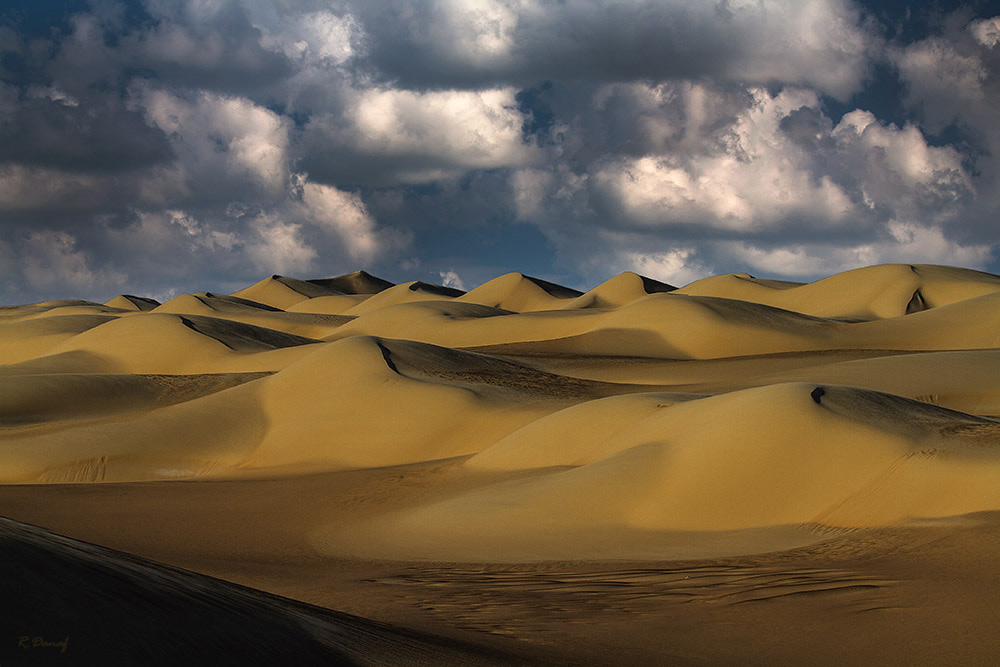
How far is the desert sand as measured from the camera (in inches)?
264

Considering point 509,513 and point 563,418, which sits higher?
point 563,418

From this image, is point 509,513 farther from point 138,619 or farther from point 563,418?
point 138,619

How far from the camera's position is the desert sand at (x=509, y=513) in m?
6.71

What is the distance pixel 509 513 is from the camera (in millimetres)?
15453

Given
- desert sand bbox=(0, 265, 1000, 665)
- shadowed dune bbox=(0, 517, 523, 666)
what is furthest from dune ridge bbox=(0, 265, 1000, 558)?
shadowed dune bbox=(0, 517, 523, 666)

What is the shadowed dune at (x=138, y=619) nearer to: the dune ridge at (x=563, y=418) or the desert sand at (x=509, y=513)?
the desert sand at (x=509, y=513)

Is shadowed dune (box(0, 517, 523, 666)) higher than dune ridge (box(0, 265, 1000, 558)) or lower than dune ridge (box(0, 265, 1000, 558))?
lower

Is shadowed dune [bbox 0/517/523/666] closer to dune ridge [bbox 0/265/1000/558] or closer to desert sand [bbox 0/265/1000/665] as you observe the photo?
desert sand [bbox 0/265/1000/665]

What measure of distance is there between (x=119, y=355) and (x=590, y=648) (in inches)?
2101

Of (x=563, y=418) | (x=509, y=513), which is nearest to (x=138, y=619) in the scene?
(x=509, y=513)

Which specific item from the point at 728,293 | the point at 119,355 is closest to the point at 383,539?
the point at 119,355

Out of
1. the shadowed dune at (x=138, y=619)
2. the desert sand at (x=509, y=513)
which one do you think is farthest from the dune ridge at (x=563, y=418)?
the shadowed dune at (x=138, y=619)

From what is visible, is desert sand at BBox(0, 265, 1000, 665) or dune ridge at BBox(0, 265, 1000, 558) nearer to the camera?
desert sand at BBox(0, 265, 1000, 665)

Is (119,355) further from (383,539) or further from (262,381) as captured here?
(383,539)
